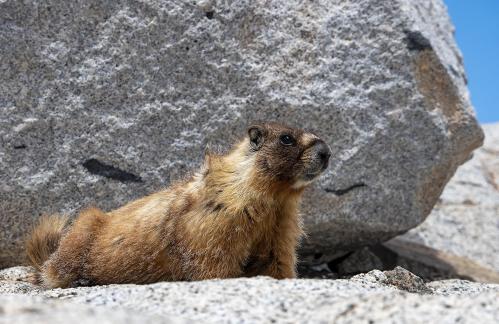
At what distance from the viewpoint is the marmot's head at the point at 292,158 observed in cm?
548

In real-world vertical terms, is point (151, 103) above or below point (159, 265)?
above

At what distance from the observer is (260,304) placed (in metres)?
3.93

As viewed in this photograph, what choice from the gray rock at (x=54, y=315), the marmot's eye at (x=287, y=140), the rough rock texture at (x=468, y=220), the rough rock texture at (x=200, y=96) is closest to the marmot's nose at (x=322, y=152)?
the marmot's eye at (x=287, y=140)

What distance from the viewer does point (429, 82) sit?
7941mm

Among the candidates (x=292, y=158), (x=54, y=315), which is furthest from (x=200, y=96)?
(x=54, y=315)

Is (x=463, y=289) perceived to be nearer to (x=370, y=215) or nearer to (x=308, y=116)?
(x=370, y=215)

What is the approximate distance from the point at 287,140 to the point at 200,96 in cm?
195

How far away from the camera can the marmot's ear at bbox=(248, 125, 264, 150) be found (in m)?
5.76

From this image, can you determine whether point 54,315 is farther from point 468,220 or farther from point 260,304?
point 468,220

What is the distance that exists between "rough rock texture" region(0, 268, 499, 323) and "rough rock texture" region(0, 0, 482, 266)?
8.88 feet

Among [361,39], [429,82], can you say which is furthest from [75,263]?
[429,82]

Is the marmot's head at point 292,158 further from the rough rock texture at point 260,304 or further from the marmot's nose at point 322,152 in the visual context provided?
the rough rock texture at point 260,304

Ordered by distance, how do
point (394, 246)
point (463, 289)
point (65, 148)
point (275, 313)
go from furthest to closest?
point (394, 246) < point (65, 148) < point (463, 289) < point (275, 313)

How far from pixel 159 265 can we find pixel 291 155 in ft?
4.44
